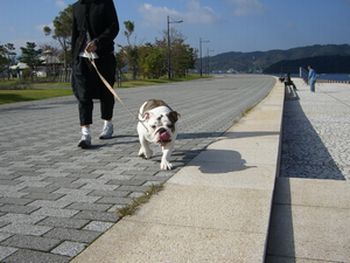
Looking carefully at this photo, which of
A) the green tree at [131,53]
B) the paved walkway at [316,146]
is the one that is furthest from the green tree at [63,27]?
the paved walkway at [316,146]

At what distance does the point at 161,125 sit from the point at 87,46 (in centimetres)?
219

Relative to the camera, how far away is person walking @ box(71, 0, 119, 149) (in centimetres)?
611

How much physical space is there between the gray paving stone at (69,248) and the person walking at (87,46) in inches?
137

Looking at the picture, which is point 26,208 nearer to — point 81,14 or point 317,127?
point 81,14

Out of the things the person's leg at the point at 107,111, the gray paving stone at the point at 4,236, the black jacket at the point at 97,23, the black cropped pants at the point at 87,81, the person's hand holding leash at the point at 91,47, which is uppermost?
the black jacket at the point at 97,23

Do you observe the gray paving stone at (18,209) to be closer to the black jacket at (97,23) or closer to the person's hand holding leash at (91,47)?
the person's hand holding leash at (91,47)

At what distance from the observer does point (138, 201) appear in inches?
137

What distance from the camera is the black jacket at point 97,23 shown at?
6109 millimetres

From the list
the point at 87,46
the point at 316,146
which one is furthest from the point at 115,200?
the point at 316,146

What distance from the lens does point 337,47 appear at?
194 meters

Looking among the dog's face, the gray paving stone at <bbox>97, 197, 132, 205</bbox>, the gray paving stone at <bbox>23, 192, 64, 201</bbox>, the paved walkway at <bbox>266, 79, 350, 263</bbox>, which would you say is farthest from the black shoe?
the paved walkway at <bbox>266, 79, 350, 263</bbox>

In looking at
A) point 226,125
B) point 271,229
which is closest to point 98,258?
point 271,229

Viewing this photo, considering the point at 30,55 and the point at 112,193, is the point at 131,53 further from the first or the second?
the point at 112,193

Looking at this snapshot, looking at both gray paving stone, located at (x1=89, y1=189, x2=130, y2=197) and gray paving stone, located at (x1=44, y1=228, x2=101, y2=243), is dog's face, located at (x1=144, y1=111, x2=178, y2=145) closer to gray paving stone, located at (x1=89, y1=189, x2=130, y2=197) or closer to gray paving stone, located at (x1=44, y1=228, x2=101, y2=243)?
gray paving stone, located at (x1=89, y1=189, x2=130, y2=197)
